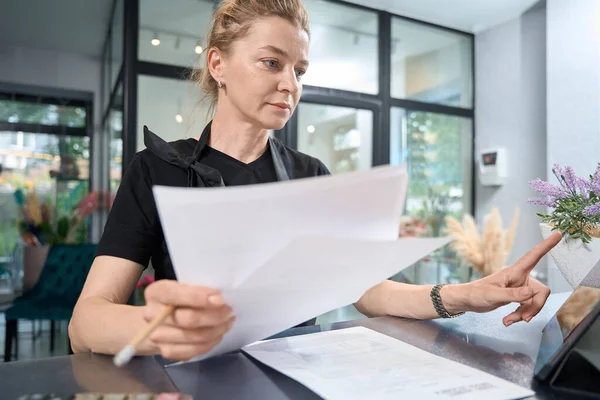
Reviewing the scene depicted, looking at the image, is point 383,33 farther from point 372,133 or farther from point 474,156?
point 474,156

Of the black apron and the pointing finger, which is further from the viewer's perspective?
the black apron

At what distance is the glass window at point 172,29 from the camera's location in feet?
9.95

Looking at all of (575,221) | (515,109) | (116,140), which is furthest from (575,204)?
(515,109)

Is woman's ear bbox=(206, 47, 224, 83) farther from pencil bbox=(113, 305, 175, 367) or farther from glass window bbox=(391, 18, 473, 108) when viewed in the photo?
glass window bbox=(391, 18, 473, 108)

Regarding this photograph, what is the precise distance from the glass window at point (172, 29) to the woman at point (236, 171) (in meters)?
2.15

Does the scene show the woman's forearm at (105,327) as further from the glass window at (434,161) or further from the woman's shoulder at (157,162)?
the glass window at (434,161)

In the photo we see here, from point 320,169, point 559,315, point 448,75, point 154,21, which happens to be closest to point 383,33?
point 448,75

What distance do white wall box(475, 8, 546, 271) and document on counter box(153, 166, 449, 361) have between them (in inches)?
146

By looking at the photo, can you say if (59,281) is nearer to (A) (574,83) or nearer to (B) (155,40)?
(B) (155,40)

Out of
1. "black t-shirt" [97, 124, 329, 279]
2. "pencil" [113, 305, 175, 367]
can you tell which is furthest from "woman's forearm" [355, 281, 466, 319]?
"pencil" [113, 305, 175, 367]

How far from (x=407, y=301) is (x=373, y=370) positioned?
0.29 m

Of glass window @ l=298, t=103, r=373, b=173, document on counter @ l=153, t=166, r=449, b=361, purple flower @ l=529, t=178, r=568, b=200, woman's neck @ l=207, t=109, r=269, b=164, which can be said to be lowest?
document on counter @ l=153, t=166, r=449, b=361

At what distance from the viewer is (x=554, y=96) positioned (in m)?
3.34

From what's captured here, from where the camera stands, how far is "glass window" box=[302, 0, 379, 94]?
3.68m
